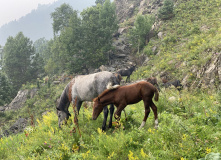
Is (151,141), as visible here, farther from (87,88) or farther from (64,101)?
(64,101)

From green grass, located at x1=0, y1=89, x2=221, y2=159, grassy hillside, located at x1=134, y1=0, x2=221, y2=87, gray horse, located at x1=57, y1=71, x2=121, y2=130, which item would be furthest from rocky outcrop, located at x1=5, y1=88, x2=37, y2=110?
gray horse, located at x1=57, y1=71, x2=121, y2=130

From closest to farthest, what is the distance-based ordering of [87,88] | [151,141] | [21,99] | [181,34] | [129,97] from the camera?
[151,141] → [129,97] → [87,88] → [181,34] → [21,99]

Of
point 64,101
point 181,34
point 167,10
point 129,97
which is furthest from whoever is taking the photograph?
point 167,10

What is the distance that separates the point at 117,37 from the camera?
3834cm

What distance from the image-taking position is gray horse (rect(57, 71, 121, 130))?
21.4 feet

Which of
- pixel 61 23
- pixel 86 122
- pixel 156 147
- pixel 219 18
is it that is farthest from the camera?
pixel 61 23

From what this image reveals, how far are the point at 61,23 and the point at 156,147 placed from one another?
5015 centimetres

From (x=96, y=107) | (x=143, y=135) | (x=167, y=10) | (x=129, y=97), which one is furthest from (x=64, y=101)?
(x=167, y=10)

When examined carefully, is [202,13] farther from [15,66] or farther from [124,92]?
[15,66]

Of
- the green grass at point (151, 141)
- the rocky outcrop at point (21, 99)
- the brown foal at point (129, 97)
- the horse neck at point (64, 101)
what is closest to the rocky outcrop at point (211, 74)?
the green grass at point (151, 141)

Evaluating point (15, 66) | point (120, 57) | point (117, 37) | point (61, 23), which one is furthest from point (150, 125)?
point (61, 23)

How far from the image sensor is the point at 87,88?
680cm

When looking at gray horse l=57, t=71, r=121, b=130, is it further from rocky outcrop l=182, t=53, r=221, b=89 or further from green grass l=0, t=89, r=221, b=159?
rocky outcrop l=182, t=53, r=221, b=89

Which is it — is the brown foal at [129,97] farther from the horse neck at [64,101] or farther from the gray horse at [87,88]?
the horse neck at [64,101]
